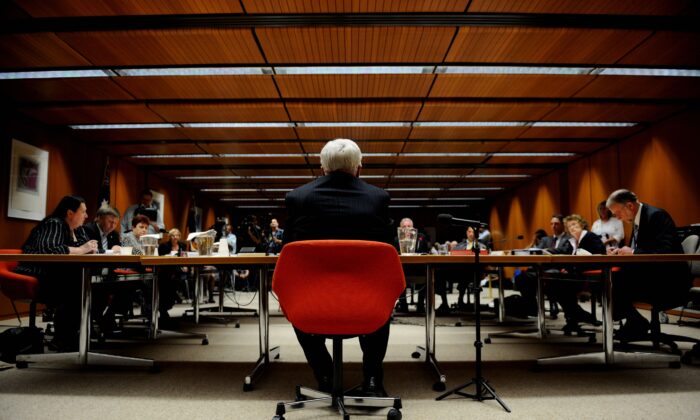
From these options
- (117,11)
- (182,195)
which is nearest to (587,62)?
(117,11)

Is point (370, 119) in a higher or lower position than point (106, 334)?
higher

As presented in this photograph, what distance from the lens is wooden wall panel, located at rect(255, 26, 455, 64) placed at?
4.14 m

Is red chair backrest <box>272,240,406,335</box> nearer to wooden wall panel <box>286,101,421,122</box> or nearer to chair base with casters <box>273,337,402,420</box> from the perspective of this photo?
chair base with casters <box>273,337,402,420</box>

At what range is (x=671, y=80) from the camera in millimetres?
5266

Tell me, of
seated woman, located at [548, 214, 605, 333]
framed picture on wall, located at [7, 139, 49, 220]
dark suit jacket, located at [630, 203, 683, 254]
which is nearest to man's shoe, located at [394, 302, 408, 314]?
seated woman, located at [548, 214, 605, 333]

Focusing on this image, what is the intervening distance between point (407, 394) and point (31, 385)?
2081 millimetres

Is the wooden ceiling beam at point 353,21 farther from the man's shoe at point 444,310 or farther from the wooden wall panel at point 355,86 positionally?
the man's shoe at point 444,310

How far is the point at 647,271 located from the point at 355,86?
3595 millimetres

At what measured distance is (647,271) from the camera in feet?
10.3

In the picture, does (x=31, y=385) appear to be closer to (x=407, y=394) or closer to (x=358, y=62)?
(x=407, y=394)

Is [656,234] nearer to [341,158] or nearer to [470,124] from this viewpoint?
→ [341,158]

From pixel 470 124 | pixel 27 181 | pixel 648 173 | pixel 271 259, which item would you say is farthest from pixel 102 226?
pixel 648 173

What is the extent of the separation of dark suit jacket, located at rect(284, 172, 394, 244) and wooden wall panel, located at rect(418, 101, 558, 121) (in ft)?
14.2

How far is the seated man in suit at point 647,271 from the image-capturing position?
10.2ft
